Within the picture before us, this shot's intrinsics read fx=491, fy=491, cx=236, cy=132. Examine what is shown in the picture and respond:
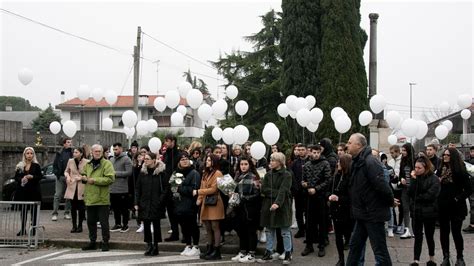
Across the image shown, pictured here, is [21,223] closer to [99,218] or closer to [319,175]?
[99,218]

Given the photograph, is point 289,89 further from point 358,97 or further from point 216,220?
point 216,220

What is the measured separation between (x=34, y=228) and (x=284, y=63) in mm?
16646

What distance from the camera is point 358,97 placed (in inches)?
838

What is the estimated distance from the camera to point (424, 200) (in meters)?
7.07

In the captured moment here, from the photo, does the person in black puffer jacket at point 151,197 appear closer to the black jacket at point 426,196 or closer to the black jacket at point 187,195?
the black jacket at point 187,195

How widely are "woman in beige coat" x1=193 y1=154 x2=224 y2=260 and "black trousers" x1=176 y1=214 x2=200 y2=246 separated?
0.36m

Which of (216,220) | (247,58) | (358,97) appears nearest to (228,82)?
(247,58)

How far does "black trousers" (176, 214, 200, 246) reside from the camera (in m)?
8.46

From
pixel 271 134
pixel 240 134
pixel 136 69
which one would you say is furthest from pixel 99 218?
pixel 136 69

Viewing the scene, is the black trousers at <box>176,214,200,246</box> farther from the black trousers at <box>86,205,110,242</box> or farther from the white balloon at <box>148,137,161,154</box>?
the white balloon at <box>148,137,161,154</box>

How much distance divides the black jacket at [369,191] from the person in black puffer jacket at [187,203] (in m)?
3.14

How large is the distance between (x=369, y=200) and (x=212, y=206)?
2.96 meters

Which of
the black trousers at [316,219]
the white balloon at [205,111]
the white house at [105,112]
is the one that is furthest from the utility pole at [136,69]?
the white house at [105,112]

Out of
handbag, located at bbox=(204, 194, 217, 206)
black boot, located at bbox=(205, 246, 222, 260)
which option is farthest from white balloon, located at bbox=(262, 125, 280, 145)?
black boot, located at bbox=(205, 246, 222, 260)
